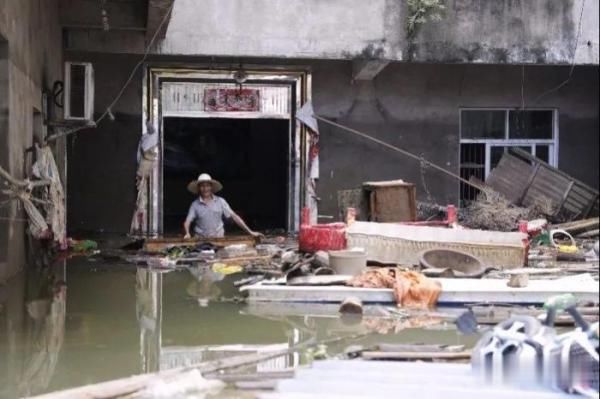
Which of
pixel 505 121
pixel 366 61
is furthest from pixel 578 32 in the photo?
pixel 366 61

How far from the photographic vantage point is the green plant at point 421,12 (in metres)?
14.3

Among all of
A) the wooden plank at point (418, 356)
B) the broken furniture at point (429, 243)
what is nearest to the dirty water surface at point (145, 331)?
the wooden plank at point (418, 356)

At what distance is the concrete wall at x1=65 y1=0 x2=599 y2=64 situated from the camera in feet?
46.3

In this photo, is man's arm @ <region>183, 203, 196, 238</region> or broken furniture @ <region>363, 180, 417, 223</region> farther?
broken furniture @ <region>363, 180, 417, 223</region>

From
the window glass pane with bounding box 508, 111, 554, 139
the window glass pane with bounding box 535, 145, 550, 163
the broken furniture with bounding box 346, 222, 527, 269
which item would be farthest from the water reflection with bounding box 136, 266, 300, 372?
the window glass pane with bounding box 535, 145, 550, 163

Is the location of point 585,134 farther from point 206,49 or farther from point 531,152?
point 206,49

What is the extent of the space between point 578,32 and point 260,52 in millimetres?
5946

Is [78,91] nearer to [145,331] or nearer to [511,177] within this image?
[145,331]

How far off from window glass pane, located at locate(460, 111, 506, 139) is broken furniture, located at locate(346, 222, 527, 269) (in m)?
7.30

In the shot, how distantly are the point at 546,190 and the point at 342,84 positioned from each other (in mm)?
4418

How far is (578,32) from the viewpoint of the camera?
49.3 ft

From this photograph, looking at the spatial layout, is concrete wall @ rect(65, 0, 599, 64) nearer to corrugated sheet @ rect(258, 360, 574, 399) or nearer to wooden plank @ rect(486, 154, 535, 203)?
wooden plank @ rect(486, 154, 535, 203)

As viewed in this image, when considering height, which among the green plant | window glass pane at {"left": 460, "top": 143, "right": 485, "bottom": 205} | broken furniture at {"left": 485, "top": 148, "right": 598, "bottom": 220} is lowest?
broken furniture at {"left": 485, "top": 148, "right": 598, "bottom": 220}

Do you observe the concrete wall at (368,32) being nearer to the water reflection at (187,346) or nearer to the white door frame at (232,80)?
the white door frame at (232,80)
